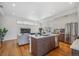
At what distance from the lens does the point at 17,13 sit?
1.84m

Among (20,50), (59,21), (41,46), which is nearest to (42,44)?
(41,46)

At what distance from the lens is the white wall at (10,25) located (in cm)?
183

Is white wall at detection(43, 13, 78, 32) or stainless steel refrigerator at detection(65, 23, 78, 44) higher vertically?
white wall at detection(43, 13, 78, 32)

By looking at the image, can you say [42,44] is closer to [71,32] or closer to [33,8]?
[71,32]

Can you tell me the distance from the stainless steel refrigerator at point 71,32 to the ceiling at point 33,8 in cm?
38

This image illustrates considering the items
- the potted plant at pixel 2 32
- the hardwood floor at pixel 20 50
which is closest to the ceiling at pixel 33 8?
the potted plant at pixel 2 32

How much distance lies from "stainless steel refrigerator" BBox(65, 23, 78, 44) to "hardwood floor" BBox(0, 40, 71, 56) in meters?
0.14

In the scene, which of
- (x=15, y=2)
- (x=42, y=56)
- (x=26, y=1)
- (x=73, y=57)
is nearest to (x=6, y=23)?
(x=15, y=2)

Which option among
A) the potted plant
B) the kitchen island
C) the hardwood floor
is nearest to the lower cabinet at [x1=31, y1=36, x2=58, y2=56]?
the kitchen island

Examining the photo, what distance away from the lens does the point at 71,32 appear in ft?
6.18

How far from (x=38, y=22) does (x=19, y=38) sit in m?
0.55

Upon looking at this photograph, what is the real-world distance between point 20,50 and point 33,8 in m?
0.95

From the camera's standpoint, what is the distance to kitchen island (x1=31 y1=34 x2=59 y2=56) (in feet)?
6.32

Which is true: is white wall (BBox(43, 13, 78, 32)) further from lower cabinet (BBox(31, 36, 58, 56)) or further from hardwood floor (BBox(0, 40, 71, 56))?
hardwood floor (BBox(0, 40, 71, 56))
